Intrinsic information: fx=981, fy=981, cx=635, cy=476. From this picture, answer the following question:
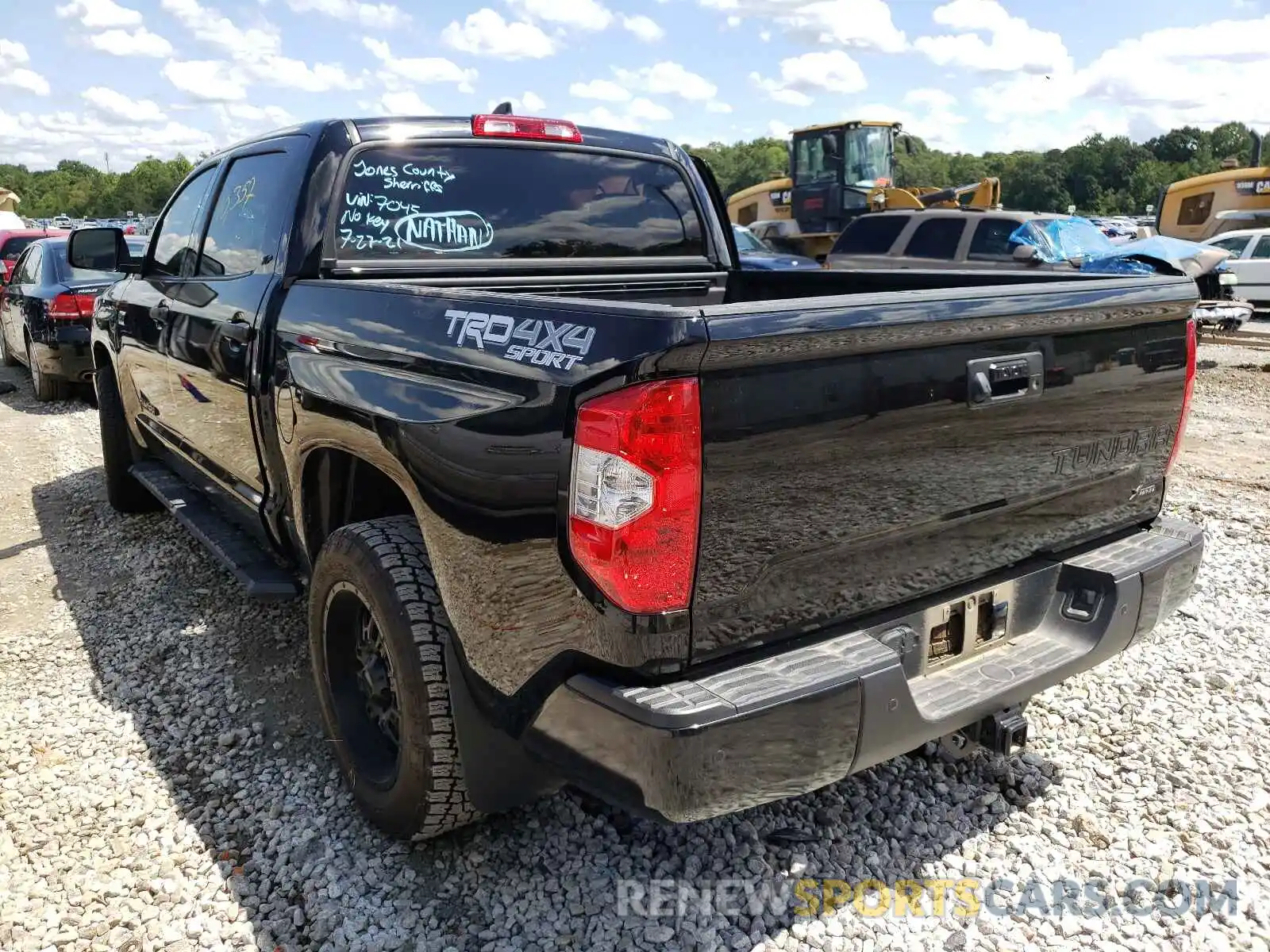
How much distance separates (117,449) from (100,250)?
1.20 metres

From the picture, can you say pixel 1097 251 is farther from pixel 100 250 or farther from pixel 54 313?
pixel 54 313

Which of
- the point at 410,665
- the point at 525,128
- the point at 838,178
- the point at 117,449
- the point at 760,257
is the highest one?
the point at 838,178

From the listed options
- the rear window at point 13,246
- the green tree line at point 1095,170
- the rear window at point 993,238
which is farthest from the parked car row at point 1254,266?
the green tree line at point 1095,170

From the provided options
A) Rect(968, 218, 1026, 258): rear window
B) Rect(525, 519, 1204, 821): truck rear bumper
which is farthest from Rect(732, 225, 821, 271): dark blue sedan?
Rect(525, 519, 1204, 821): truck rear bumper

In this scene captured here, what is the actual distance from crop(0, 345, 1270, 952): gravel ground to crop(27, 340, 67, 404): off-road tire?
6594 millimetres

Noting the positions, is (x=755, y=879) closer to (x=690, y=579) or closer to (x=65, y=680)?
(x=690, y=579)

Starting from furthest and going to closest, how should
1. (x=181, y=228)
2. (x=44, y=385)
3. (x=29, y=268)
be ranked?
(x=29, y=268), (x=44, y=385), (x=181, y=228)

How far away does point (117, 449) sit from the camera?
5641mm

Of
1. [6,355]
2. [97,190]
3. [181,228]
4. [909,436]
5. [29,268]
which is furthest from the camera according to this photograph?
[97,190]

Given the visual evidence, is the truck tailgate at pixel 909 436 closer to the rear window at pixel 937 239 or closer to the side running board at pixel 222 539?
the side running board at pixel 222 539

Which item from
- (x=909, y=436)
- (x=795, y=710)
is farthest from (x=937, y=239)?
(x=795, y=710)

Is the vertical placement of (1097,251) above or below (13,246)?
above

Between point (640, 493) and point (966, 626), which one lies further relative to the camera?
point (966, 626)

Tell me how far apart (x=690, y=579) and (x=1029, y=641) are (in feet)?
3.81
